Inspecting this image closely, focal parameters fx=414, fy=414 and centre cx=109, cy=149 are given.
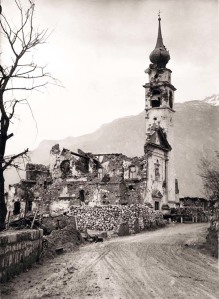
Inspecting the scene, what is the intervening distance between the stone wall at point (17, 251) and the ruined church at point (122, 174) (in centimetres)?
2531

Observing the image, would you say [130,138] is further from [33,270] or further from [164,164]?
[33,270]

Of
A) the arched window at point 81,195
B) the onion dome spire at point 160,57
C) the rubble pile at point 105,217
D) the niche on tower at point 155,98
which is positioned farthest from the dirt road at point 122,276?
the onion dome spire at point 160,57

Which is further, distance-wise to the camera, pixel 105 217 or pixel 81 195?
pixel 81 195

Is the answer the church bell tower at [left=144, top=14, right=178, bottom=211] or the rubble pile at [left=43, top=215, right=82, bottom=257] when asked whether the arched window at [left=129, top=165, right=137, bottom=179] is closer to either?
the church bell tower at [left=144, top=14, right=178, bottom=211]

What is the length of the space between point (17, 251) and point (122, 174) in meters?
33.8

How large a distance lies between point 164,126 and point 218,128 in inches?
3363

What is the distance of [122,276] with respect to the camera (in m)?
11.5

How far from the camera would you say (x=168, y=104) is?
49.4 meters

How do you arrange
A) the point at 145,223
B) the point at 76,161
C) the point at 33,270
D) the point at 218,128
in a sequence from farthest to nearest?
the point at 218,128 → the point at 76,161 → the point at 145,223 → the point at 33,270

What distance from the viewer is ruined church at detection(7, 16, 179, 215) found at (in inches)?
1610

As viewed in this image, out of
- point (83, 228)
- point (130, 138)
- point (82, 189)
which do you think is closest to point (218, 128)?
point (130, 138)

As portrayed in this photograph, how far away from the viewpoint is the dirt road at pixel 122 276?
31.1ft

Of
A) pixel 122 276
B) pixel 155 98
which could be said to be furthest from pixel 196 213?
pixel 122 276

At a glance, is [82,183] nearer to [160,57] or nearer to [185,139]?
[160,57]
